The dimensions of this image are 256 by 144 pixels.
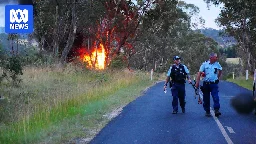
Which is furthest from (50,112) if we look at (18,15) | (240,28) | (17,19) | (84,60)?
(240,28)

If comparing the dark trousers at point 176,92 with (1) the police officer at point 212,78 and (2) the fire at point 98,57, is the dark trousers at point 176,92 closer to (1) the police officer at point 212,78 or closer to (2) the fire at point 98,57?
(1) the police officer at point 212,78

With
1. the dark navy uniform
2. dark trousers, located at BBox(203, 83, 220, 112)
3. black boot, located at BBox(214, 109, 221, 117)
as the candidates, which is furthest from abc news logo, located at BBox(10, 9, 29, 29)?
black boot, located at BBox(214, 109, 221, 117)

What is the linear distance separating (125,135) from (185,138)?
136 cm

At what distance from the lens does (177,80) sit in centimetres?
1500

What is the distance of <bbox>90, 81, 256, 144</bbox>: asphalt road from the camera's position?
33.4 feet

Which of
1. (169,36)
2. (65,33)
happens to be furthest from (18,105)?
(169,36)

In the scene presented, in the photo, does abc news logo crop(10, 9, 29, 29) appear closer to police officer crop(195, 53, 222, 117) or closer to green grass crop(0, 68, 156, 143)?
green grass crop(0, 68, 156, 143)

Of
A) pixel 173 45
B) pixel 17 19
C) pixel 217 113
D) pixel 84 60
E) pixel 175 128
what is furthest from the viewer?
pixel 173 45

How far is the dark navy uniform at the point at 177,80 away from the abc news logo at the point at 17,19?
16.7 feet

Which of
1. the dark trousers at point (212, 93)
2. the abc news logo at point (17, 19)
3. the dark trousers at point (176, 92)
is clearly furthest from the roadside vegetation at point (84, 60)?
the dark trousers at point (212, 93)

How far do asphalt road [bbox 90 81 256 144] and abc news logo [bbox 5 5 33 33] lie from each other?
14.3ft

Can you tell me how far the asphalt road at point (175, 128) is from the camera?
10.2 meters

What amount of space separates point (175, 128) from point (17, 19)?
6.97 meters

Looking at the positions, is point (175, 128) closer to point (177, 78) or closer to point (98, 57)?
point (177, 78)
